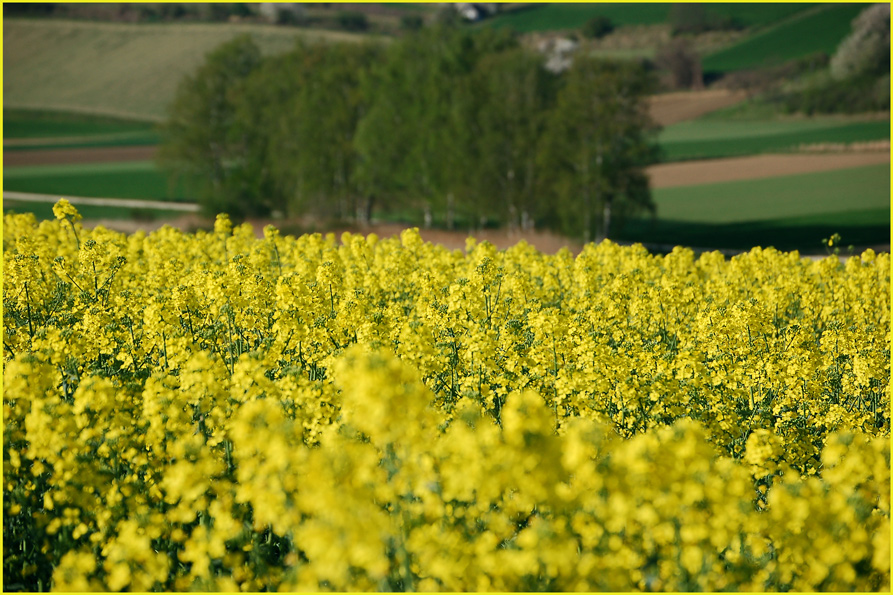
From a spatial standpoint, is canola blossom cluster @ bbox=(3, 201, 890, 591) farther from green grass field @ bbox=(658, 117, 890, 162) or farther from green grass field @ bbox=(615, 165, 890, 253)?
A: green grass field @ bbox=(658, 117, 890, 162)

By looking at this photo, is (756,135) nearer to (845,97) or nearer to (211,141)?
(845,97)

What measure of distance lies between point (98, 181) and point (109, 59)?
75319 millimetres

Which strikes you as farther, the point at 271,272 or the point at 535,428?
the point at 271,272

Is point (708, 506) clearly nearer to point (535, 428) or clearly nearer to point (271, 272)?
point (535, 428)

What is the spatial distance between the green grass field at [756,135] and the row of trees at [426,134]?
39313mm

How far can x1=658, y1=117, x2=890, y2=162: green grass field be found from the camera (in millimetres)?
84688

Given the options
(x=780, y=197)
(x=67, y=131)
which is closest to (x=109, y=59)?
(x=67, y=131)

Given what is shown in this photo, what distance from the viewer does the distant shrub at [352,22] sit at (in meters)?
155

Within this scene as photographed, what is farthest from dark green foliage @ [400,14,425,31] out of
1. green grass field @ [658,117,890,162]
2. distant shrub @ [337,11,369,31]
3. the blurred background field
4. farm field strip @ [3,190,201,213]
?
farm field strip @ [3,190,201,213]

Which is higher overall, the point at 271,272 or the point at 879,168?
the point at 879,168

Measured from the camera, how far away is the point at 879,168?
68688mm

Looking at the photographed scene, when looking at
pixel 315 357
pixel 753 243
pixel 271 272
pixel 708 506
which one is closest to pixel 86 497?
pixel 315 357

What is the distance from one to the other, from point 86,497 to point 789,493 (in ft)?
24.8

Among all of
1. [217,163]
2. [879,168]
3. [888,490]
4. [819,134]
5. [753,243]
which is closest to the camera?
[888,490]
